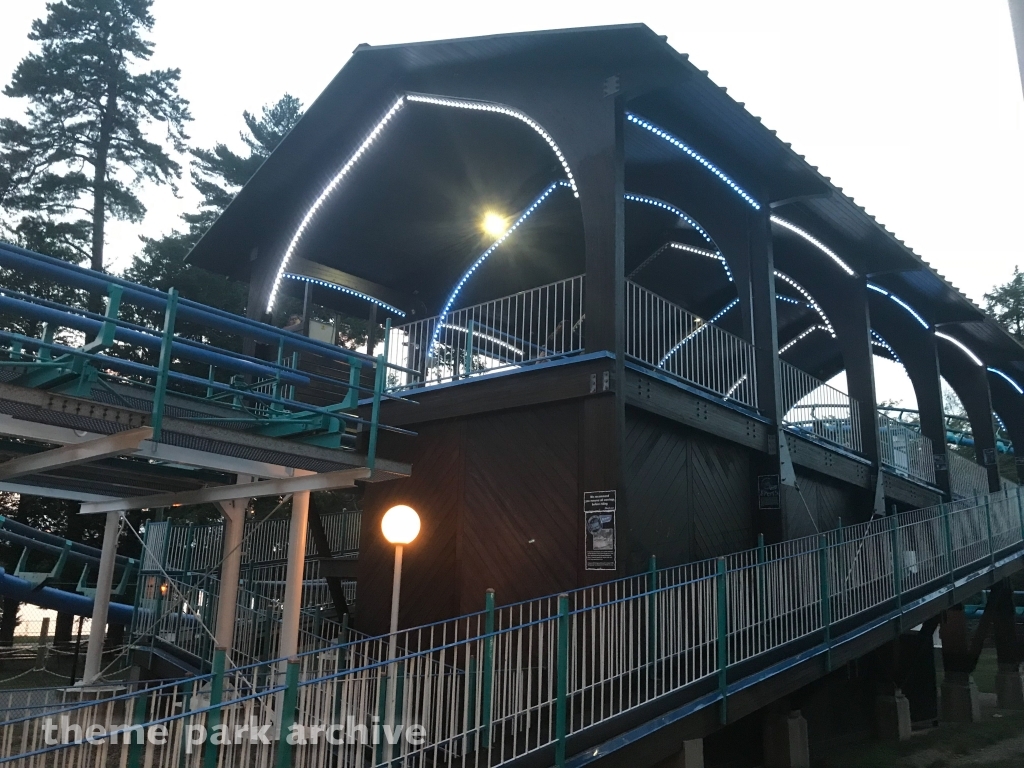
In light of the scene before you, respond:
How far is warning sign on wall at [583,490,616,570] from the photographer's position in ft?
29.4

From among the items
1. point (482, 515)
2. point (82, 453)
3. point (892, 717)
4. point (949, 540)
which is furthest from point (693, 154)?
point (892, 717)

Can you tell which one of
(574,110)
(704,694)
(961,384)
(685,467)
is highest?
(574,110)

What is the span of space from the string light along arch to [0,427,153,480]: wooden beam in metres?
5.73

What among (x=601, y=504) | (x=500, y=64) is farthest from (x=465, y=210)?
(x=601, y=504)

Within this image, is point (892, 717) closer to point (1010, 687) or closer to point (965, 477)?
point (1010, 687)

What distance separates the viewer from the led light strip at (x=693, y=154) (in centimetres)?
1088

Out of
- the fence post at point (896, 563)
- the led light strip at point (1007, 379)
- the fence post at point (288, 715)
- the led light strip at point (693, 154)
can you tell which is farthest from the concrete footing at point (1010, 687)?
the fence post at point (288, 715)

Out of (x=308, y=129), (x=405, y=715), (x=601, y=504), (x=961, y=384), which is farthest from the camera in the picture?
(x=961, y=384)

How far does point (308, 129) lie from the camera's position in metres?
13.4

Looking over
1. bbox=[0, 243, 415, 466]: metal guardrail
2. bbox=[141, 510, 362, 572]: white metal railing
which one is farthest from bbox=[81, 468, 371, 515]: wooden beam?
bbox=[141, 510, 362, 572]: white metal railing

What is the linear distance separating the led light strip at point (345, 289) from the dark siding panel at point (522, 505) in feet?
19.8

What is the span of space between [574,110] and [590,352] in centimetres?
318

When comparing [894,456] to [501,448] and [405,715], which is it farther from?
[405,715]

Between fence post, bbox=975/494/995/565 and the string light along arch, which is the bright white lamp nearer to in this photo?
the string light along arch
